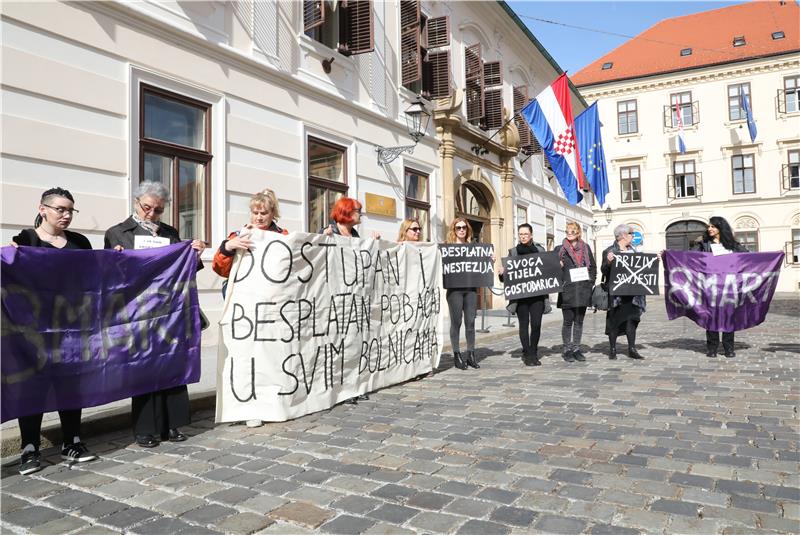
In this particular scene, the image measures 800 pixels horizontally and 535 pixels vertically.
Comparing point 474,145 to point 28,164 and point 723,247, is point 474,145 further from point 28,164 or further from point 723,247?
point 28,164

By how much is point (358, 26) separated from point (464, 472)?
9.82m

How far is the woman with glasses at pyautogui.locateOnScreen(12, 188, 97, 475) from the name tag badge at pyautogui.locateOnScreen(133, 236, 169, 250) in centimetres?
39

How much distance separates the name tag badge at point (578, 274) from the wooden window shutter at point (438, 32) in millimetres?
8540

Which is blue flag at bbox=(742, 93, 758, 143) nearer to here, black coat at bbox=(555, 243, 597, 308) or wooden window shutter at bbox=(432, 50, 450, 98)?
wooden window shutter at bbox=(432, 50, 450, 98)

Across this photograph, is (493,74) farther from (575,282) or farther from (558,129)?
(575,282)

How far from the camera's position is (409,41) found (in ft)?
43.1

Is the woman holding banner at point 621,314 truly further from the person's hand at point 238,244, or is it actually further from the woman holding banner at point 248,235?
the person's hand at point 238,244

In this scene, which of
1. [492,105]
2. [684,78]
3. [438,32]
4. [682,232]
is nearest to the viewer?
[438,32]

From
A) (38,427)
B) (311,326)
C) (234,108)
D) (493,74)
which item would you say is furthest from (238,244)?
(493,74)

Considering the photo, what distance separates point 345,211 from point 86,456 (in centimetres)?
299

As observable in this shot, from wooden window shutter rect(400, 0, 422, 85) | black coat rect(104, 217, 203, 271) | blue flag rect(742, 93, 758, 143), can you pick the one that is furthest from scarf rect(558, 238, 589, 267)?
blue flag rect(742, 93, 758, 143)

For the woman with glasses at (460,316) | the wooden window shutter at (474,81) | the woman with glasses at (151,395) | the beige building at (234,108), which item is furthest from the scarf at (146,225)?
the wooden window shutter at (474,81)

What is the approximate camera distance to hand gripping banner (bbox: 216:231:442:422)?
4.47 metres

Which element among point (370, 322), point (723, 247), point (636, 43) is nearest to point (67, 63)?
point (370, 322)
